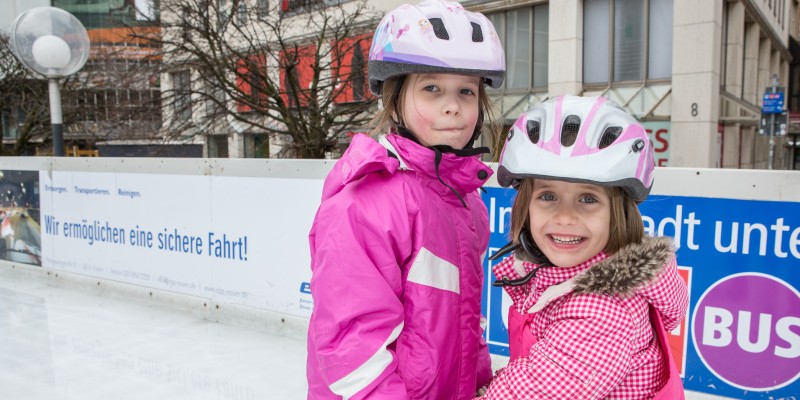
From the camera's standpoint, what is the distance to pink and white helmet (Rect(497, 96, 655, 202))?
127cm

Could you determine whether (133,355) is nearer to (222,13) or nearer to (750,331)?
(750,331)

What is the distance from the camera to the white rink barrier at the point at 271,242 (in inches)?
101

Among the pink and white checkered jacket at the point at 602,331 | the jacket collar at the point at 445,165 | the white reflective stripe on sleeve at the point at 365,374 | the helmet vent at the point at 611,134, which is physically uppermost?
the helmet vent at the point at 611,134

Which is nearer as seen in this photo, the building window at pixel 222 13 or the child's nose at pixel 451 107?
the child's nose at pixel 451 107

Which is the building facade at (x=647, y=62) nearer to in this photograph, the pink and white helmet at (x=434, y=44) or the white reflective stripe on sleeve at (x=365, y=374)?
the pink and white helmet at (x=434, y=44)

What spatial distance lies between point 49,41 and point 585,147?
21.5 feet

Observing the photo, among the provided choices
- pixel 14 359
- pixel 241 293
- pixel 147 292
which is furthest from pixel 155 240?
pixel 14 359

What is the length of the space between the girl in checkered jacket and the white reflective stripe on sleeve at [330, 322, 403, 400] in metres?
0.22

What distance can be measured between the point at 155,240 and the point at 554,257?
4240mm

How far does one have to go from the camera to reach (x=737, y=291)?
262 cm

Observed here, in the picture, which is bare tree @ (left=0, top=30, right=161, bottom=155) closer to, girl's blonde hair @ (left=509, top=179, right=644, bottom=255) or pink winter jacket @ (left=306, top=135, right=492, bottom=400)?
pink winter jacket @ (left=306, top=135, right=492, bottom=400)

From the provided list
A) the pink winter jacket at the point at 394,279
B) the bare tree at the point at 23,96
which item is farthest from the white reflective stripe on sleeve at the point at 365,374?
the bare tree at the point at 23,96

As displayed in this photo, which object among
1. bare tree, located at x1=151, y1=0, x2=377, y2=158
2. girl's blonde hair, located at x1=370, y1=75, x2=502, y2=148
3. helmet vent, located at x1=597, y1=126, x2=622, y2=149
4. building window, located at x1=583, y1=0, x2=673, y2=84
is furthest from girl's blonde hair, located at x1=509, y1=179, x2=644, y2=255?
building window, located at x1=583, y1=0, x2=673, y2=84

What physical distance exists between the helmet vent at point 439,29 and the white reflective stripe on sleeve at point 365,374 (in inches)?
28.5
